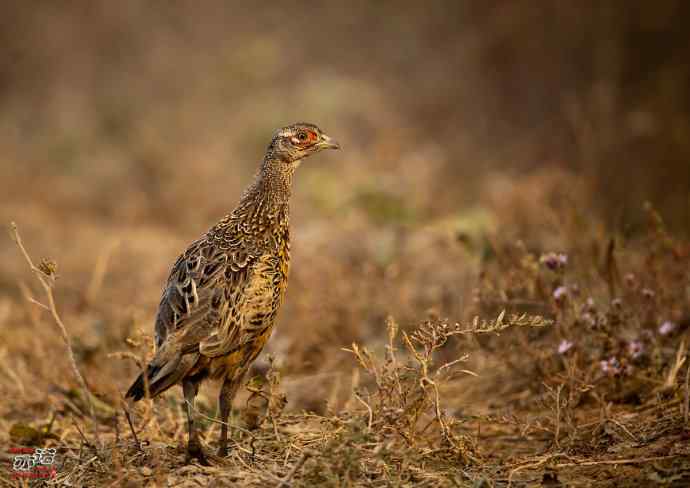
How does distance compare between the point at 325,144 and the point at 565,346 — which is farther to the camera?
the point at 325,144

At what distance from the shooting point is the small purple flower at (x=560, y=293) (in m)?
4.41

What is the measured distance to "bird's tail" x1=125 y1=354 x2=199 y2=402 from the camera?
3.46 m

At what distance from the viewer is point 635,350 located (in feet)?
14.4

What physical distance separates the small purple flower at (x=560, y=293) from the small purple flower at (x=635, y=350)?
1.55ft

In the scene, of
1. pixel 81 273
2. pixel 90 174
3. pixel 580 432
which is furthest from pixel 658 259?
pixel 90 174

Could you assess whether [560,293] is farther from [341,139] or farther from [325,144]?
[341,139]

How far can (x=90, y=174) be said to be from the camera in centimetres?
1215

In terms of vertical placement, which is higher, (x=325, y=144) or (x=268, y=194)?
(x=325, y=144)

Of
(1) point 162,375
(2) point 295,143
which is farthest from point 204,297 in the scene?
(2) point 295,143

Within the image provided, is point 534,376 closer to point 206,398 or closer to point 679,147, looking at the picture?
point 206,398

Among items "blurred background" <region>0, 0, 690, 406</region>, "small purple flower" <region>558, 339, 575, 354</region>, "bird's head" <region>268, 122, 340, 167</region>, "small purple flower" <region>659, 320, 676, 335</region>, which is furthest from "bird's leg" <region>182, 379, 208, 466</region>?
"small purple flower" <region>659, 320, 676, 335</region>

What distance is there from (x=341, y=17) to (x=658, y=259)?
12.6 metres

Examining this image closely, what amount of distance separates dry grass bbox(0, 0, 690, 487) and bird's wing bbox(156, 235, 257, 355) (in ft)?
0.58

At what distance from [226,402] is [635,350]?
2.41 m
